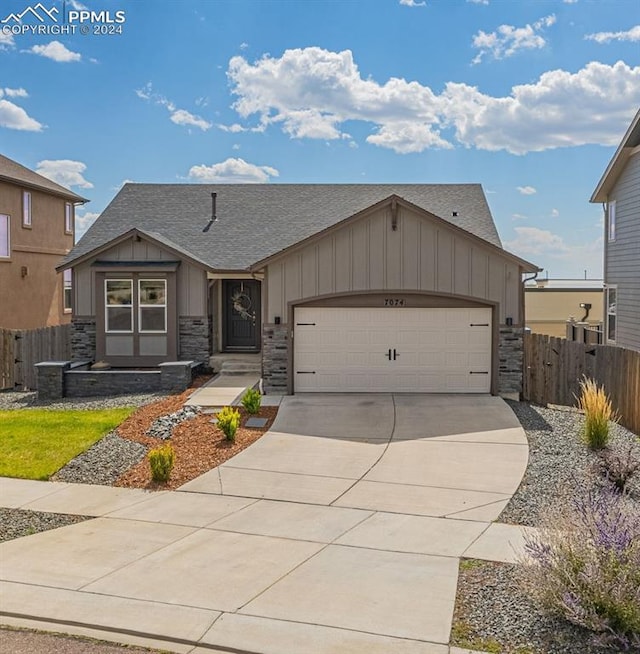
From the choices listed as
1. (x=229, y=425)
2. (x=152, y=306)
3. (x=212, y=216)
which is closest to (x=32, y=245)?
(x=212, y=216)

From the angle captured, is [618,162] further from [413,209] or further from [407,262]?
[407,262]

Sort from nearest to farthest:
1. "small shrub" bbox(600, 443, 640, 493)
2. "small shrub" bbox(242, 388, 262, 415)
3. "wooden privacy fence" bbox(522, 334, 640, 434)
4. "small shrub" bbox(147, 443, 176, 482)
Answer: "small shrub" bbox(600, 443, 640, 493), "small shrub" bbox(147, 443, 176, 482), "wooden privacy fence" bbox(522, 334, 640, 434), "small shrub" bbox(242, 388, 262, 415)

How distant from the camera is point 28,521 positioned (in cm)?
789

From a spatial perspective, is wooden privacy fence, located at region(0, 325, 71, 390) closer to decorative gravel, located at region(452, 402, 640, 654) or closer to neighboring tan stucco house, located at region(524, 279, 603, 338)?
decorative gravel, located at region(452, 402, 640, 654)

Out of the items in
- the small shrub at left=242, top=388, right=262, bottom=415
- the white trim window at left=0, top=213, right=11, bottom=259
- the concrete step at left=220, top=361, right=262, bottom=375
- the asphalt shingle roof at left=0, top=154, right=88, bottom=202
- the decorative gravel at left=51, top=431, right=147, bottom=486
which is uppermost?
the asphalt shingle roof at left=0, top=154, right=88, bottom=202

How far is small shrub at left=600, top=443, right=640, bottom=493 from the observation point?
8.63 metres

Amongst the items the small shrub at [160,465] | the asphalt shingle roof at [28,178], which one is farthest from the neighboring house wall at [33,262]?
the small shrub at [160,465]

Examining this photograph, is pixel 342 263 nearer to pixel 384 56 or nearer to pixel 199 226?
pixel 384 56

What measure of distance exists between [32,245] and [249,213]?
9324 millimetres

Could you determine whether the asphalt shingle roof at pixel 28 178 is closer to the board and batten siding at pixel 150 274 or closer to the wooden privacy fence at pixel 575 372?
the board and batten siding at pixel 150 274

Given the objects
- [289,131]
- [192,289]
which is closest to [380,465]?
[192,289]

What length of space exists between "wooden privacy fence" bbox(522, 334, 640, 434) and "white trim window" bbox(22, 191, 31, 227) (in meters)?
18.4

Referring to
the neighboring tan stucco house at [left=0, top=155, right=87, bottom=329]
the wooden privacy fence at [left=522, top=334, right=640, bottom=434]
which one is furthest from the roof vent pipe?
the wooden privacy fence at [left=522, top=334, right=640, bottom=434]

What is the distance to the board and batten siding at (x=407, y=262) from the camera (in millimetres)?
15109
